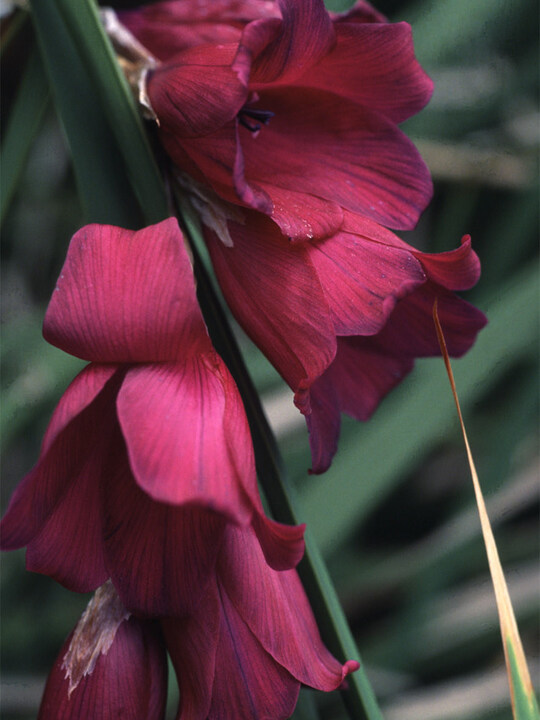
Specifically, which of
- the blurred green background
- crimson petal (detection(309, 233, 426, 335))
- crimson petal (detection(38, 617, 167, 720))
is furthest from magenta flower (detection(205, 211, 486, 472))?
the blurred green background

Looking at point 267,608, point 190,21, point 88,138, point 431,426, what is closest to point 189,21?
point 190,21

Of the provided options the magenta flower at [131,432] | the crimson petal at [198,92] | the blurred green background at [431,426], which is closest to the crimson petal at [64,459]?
the magenta flower at [131,432]

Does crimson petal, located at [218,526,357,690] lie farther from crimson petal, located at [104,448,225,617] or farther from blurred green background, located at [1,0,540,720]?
blurred green background, located at [1,0,540,720]

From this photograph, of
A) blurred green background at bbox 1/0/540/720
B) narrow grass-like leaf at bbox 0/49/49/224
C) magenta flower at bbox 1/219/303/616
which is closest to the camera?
magenta flower at bbox 1/219/303/616

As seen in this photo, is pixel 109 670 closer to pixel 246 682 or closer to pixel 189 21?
pixel 246 682

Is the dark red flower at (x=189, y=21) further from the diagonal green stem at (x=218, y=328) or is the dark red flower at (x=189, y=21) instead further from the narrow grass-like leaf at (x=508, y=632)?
the narrow grass-like leaf at (x=508, y=632)

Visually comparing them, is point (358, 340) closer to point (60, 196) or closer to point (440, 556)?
point (440, 556)
